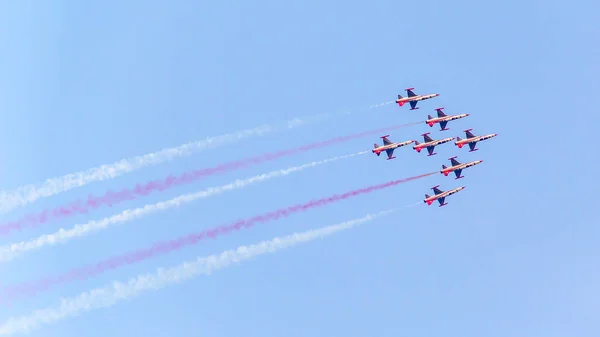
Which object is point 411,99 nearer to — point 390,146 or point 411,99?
point 411,99

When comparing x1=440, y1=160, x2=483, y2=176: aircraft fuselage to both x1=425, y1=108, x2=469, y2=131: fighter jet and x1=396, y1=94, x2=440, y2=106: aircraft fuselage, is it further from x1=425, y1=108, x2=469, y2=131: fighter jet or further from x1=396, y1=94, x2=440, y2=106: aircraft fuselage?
x1=396, y1=94, x2=440, y2=106: aircraft fuselage

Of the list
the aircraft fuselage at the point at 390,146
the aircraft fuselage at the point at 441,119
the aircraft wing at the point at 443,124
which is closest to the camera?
the aircraft fuselage at the point at 390,146

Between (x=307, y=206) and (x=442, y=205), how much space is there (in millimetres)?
23442

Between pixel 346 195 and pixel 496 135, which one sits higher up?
pixel 496 135

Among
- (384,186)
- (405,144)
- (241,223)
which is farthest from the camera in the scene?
(405,144)

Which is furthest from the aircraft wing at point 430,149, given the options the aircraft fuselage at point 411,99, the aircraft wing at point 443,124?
the aircraft fuselage at point 411,99

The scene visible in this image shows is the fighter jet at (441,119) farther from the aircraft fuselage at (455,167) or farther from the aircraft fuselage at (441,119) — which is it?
the aircraft fuselage at (455,167)

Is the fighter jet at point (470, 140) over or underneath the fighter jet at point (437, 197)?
over

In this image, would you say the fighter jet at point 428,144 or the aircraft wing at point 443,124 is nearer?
the fighter jet at point 428,144

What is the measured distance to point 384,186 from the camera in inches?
5020

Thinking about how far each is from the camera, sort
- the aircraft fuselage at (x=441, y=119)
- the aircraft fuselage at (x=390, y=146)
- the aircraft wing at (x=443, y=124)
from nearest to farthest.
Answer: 1. the aircraft fuselage at (x=390, y=146)
2. the aircraft fuselage at (x=441, y=119)
3. the aircraft wing at (x=443, y=124)

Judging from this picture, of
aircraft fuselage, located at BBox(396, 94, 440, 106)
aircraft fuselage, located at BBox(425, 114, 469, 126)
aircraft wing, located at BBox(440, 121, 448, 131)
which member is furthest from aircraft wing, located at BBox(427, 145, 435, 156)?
→ aircraft fuselage, located at BBox(396, 94, 440, 106)

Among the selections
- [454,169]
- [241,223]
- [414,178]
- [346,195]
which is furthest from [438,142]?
[241,223]

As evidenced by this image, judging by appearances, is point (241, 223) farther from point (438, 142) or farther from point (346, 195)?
point (438, 142)
